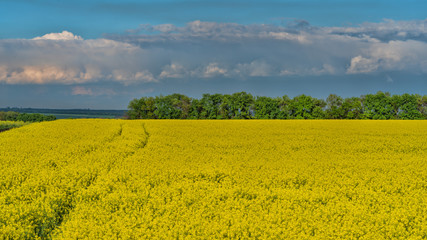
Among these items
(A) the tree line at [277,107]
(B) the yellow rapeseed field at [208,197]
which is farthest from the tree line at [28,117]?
(B) the yellow rapeseed field at [208,197]

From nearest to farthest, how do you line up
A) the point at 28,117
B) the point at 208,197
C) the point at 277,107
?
1. the point at 208,197
2. the point at 28,117
3. the point at 277,107

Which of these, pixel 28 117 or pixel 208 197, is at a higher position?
pixel 28 117

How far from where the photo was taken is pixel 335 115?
73.3 metres

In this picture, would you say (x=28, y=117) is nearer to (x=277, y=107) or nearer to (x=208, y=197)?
(x=277, y=107)

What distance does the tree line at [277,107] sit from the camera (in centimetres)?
7231

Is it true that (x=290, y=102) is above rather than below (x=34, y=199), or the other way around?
above

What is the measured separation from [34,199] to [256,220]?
6.38 m

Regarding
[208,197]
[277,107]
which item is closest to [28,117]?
[277,107]

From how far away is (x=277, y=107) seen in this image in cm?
7694

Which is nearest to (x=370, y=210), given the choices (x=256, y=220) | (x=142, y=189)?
(x=256, y=220)

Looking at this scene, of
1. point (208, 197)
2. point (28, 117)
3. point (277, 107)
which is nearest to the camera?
point (208, 197)

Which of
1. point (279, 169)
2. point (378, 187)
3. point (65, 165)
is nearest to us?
point (378, 187)

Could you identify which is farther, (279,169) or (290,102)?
(290,102)

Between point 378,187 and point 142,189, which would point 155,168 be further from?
point 378,187
